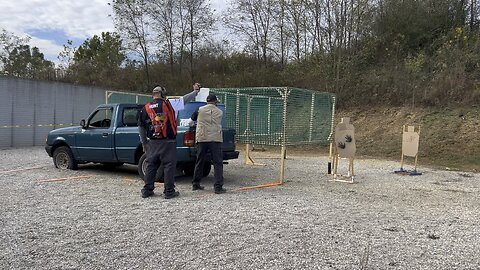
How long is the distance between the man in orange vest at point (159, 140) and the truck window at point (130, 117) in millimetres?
2327

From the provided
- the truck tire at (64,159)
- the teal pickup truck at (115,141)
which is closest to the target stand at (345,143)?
the teal pickup truck at (115,141)

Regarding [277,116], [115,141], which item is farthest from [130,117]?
[277,116]

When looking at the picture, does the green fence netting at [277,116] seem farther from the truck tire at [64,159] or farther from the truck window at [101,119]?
the truck tire at [64,159]

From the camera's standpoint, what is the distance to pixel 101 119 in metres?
10.5

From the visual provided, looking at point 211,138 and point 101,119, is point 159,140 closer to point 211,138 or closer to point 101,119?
point 211,138

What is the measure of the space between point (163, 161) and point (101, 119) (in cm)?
358

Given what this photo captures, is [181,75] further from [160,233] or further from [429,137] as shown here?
[160,233]

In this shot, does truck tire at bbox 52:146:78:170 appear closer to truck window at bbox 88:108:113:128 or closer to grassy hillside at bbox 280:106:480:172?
truck window at bbox 88:108:113:128

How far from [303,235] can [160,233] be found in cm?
178

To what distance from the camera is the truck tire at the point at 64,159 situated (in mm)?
11086

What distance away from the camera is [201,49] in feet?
103

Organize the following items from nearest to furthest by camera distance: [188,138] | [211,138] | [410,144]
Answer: [211,138], [188,138], [410,144]

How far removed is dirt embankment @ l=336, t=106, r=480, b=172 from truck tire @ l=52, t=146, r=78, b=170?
1169 cm

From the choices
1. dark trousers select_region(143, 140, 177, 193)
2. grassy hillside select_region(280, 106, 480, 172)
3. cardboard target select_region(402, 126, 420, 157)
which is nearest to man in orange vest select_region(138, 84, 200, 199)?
dark trousers select_region(143, 140, 177, 193)
